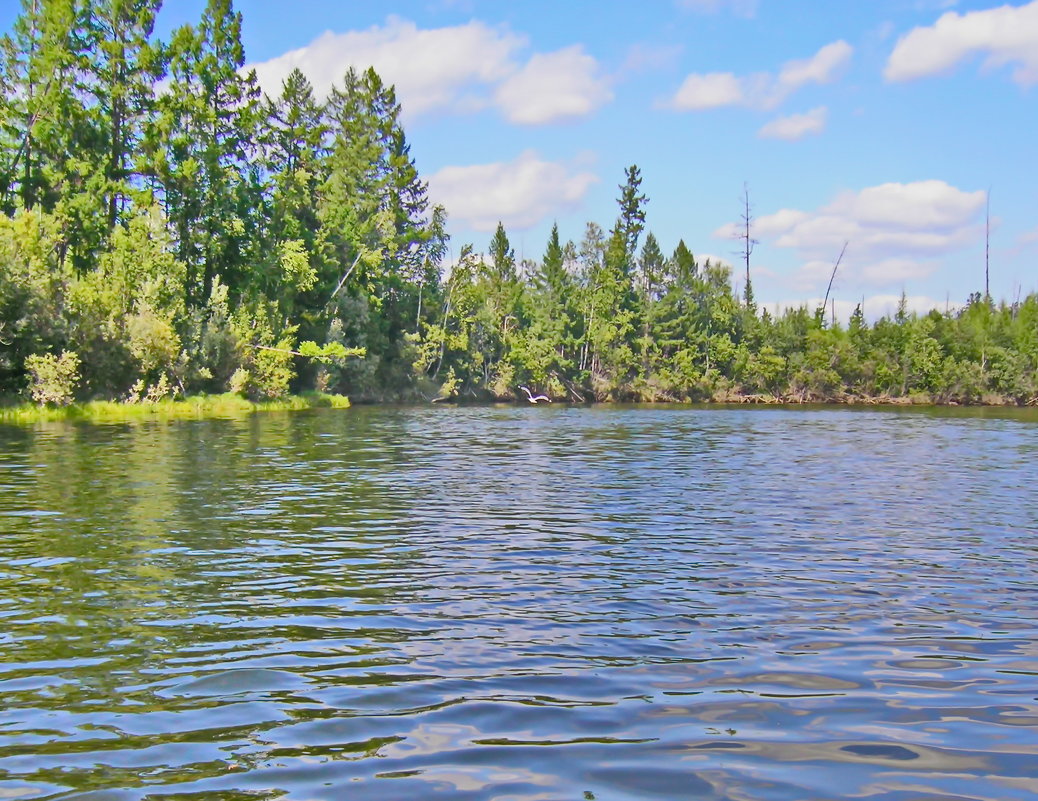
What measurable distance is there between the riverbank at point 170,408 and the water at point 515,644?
29727 mm

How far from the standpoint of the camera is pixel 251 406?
64.1 metres

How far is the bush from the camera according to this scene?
4644cm

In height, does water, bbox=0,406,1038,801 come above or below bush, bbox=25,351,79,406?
below

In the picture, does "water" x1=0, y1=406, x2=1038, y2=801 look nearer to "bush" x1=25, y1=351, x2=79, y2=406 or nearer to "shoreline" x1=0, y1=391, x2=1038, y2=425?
"bush" x1=25, y1=351, x2=79, y2=406

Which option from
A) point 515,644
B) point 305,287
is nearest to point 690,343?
point 305,287

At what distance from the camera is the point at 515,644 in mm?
8766

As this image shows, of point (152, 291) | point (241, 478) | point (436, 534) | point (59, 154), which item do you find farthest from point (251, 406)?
point (436, 534)

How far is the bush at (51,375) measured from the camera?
46438mm

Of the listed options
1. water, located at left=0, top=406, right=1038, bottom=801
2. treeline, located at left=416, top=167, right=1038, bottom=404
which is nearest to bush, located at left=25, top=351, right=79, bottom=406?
water, located at left=0, top=406, right=1038, bottom=801

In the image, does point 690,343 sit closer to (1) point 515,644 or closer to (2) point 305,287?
(2) point 305,287

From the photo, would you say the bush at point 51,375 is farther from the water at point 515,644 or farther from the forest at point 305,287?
the water at point 515,644

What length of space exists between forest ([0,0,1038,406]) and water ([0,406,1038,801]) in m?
37.0

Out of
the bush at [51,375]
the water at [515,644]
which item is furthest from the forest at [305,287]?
the water at [515,644]

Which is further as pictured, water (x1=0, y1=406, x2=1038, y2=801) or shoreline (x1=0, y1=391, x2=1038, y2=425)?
shoreline (x1=0, y1=391, x2=1038, y2=425)
